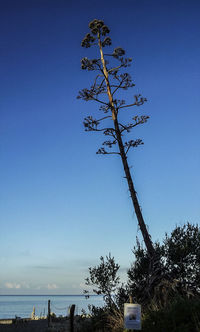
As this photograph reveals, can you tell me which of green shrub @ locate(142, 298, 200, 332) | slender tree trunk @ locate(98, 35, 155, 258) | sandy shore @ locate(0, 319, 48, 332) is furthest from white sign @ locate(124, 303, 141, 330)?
sandy shore @ locate(0, 319, 48, 332)

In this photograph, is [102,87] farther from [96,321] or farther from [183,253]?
[96,321]

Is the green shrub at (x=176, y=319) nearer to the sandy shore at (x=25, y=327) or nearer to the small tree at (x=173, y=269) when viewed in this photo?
the small tree at (x=173, y=269)

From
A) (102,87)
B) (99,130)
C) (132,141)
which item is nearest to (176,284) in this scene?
(132,141)

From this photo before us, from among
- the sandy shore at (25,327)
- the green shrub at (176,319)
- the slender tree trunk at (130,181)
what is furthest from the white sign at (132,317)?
the sandy shore at (25,327)

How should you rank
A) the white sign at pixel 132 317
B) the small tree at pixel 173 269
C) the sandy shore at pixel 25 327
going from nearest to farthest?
the white sign at pixel 132 317 → the small tree at pixel 173 269 → the sandy shore at pixel 25 327

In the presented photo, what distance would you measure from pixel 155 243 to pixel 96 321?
18.8 ft

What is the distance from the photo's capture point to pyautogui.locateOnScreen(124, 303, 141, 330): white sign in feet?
32.1

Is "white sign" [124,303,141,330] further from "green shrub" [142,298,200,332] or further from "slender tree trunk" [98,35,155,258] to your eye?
"slender tree trunk" [98,35,155,258]

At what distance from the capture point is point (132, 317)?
32.4ft

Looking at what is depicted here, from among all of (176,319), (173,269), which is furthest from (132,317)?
(173,269)

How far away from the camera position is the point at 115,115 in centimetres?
2245

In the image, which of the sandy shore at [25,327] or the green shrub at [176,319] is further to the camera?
the sandy shore at [25,327]

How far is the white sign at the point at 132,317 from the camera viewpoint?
Result: 9.80m

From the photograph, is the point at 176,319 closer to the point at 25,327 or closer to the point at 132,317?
the point at 132,317
